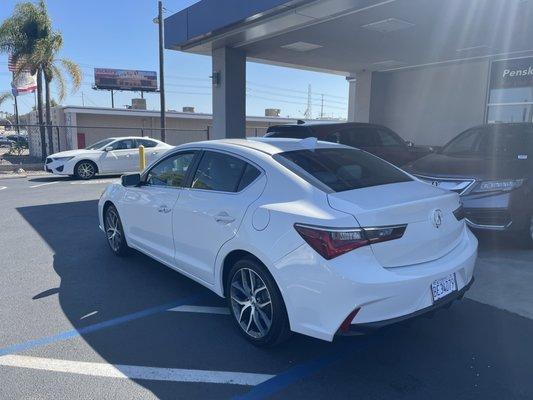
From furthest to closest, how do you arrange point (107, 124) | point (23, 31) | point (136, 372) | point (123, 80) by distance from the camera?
point (123, 80), point (107, 124), point (23, 31), point (136, 372)

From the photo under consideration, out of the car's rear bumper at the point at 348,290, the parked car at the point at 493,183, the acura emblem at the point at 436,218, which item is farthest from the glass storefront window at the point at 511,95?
the car's rear bumper at the point at 348,290

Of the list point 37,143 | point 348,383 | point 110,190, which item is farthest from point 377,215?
point 37,143

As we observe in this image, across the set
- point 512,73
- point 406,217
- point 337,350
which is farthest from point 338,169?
point 512,73

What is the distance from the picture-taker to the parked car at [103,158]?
14211mm

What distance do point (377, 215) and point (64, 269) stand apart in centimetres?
411

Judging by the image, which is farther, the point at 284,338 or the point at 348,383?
the point at 284,338

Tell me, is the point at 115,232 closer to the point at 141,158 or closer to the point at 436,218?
the point at 436,218

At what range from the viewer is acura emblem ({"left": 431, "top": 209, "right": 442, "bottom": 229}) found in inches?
128

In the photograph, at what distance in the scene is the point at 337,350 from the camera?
348 centimetres

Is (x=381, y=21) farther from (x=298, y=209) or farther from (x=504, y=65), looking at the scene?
(x=298, y=209)

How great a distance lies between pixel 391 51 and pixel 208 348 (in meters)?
9.84

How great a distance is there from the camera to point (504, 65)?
11.9m

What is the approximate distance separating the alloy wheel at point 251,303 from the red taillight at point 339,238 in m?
0.64

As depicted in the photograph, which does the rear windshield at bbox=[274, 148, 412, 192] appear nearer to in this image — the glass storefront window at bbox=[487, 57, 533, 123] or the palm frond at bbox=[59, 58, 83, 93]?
the glass storefront window at bbox=[487, 57, 533, 123]
